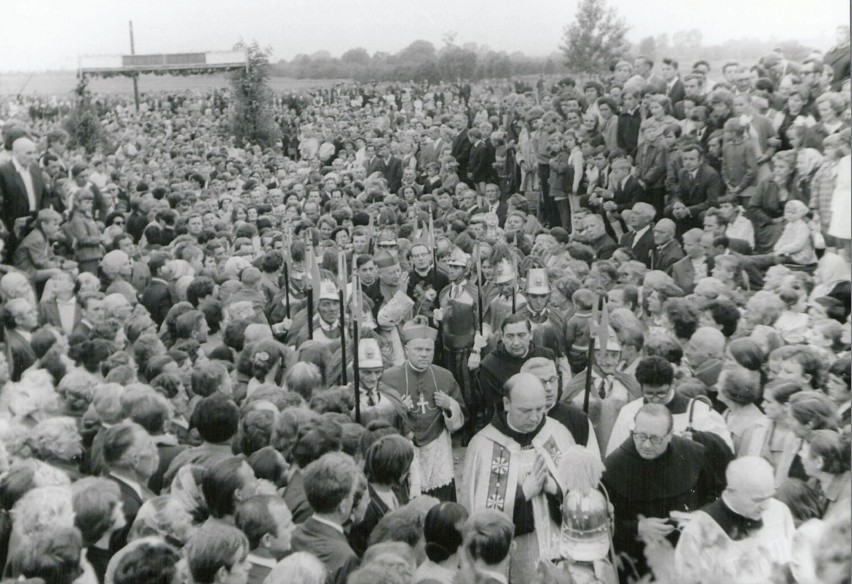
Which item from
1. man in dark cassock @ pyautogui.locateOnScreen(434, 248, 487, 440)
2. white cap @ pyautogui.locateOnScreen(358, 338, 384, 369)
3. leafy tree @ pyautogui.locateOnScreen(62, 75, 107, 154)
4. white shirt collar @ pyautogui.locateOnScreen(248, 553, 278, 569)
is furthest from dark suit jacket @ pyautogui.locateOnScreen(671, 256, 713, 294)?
leafy tree @ pyautogui.locateOnScreen(62, 75, 107, 154)

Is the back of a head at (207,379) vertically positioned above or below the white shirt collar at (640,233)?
below

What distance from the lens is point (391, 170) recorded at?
16641 millimetres

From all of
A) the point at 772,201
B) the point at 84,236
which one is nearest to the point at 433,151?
the point at 84,236

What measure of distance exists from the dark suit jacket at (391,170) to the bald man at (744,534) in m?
12.7

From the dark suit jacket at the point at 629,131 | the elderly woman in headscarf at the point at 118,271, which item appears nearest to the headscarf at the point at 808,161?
the dark suit jacket at the point at 629,131

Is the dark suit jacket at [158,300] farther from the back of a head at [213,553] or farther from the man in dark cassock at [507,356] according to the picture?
the back of a head at [213,553]

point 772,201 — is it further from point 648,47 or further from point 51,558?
point 51,558

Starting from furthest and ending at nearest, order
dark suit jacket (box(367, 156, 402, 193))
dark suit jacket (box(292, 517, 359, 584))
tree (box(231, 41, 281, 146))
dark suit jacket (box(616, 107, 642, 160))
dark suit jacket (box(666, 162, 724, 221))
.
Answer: tree (box(231, 41, 281, 146)) < dark suit jacket (box(367, 156, 402, 193)) < dark suit jacket (box(616, 107, 642, 160)) < dark suit jacket (box(666, 162, 724, 221)) < dark suit jacket (box(292, 517, 359, 584))

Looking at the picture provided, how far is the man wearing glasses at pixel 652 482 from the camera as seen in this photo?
15.7ft

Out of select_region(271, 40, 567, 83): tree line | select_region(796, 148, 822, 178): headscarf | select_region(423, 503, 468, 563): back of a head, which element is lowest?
select_region(423, 503, 468, 563): back of a head

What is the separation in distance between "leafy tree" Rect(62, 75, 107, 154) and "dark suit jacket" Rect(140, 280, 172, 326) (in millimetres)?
12675

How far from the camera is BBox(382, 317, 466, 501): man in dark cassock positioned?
6160 millimetres

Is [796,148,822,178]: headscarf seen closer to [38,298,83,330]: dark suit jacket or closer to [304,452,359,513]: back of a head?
[304,452,359,513]: back of a head

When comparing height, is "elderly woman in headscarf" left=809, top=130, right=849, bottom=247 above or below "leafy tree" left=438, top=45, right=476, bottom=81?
below
